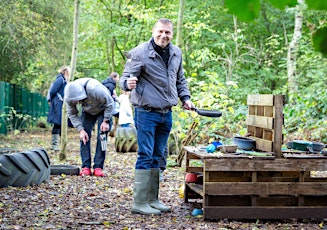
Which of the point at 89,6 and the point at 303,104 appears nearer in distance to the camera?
the point at 303,104

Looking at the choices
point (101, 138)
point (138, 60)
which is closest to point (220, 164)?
point (138, 60)

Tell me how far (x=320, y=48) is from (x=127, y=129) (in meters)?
13.1

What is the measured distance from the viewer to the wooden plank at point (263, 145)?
17.9 feet

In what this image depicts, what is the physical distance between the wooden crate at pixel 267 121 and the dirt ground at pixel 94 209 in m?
0.73

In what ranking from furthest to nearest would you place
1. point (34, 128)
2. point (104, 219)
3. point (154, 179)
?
point (34, 128), point (154, 179), point (104, 219)

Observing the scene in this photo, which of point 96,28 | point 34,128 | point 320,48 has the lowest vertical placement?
point 34,128

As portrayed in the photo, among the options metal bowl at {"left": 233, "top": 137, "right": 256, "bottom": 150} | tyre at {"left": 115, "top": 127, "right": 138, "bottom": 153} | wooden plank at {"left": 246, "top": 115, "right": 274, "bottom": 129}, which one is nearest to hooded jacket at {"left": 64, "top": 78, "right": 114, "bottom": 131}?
wooden plank at {"left": 246, "top": 115, "right": 274, "bottom": 129}

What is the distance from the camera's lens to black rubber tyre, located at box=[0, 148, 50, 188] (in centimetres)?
696

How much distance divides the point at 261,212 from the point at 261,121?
34.6 inches

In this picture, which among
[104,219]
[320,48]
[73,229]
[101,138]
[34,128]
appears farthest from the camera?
[34,128]

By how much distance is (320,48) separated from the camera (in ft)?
2.81

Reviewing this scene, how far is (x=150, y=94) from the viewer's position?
18.3 feet

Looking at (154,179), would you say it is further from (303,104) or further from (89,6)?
(89,6)

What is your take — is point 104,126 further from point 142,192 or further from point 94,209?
point 142,192
